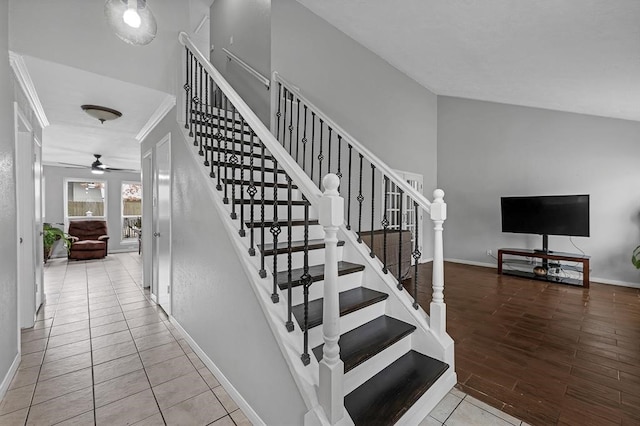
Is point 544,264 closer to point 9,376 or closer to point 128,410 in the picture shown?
point 128,410

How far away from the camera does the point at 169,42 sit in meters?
2.95

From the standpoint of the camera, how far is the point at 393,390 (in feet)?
5.44

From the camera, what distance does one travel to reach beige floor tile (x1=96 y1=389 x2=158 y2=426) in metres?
1.73

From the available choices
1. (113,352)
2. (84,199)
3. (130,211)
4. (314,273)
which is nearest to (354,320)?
(314,273)

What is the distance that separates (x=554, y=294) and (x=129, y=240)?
10309 millimetres

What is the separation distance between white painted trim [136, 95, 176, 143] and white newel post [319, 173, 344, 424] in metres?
2.55

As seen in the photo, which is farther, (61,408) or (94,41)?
(94,41)

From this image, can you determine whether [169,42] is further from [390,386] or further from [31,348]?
[390,386]

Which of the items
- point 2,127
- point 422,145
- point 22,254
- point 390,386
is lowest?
point 390,386

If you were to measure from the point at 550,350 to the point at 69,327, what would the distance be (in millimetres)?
4826

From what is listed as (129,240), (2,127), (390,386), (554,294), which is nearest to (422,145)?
(554,294)

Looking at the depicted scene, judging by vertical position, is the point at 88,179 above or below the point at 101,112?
below

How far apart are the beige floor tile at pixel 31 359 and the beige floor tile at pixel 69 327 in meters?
0.44

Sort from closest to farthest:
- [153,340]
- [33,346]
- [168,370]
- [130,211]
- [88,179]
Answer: [168,370] < [33,346] < [153,340] < [88,179] < [130,211]
